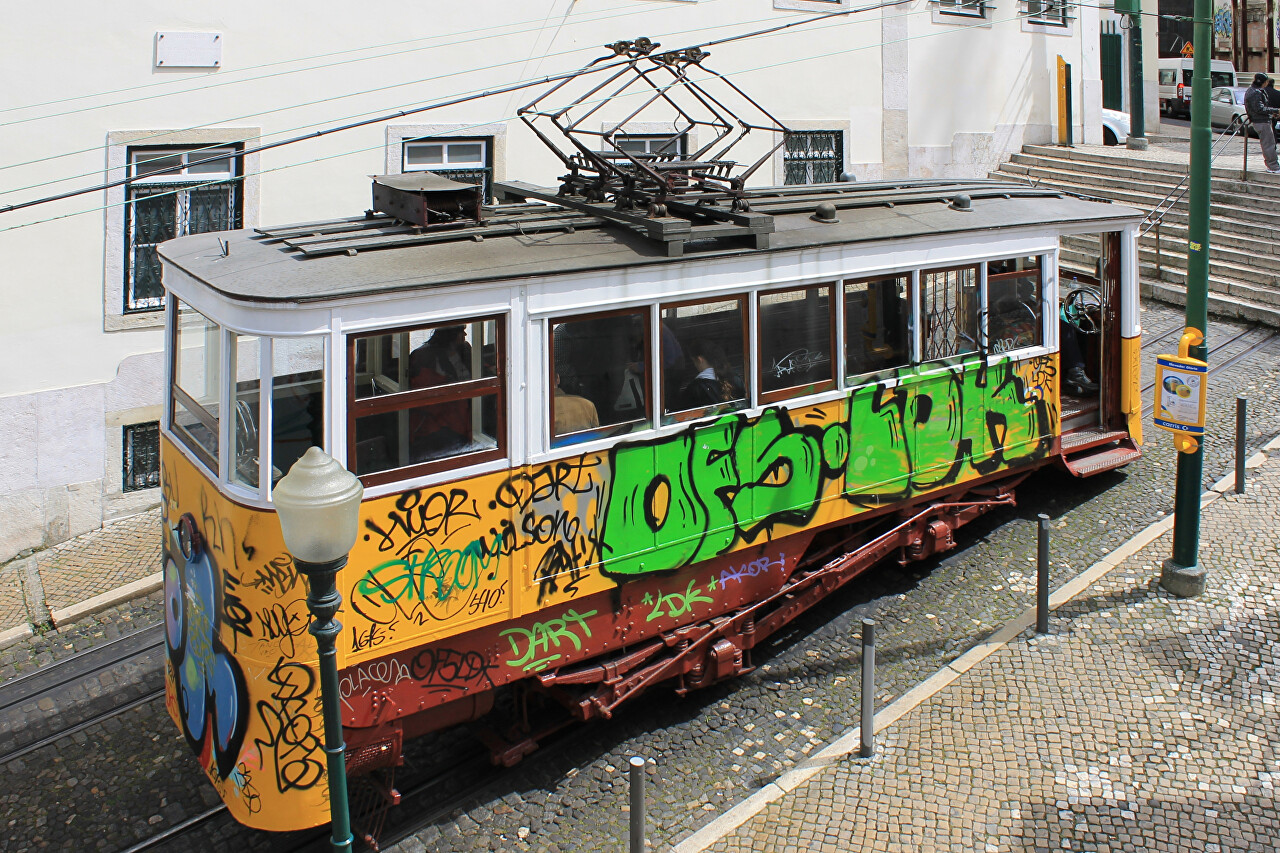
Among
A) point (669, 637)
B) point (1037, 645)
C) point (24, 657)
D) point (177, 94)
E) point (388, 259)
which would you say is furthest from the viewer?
point (177, 94)

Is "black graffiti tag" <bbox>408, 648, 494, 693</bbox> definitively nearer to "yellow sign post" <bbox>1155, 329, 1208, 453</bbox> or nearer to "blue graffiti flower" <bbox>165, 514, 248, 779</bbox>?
"blue graffiti flower" <bbox>165, 514, 248, 779</bbox>

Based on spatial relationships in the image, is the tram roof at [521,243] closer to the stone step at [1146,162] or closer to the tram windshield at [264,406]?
the tram windshield at [264,406]

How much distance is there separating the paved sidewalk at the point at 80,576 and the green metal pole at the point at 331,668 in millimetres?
5638

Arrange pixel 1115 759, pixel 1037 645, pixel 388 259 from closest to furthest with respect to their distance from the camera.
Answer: pixel 388 259 < pixel 1115 759 < pixel 1037 645

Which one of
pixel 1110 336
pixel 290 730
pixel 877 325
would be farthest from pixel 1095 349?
pixel 290 730

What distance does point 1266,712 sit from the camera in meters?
6.89

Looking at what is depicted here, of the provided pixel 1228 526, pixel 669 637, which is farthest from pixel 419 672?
pixel 1228 526

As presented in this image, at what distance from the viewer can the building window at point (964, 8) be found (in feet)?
55.8

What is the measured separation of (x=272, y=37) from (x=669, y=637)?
7.55 meters

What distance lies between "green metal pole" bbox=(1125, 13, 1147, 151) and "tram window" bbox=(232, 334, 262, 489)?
18.2m

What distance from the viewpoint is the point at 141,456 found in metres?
11.2

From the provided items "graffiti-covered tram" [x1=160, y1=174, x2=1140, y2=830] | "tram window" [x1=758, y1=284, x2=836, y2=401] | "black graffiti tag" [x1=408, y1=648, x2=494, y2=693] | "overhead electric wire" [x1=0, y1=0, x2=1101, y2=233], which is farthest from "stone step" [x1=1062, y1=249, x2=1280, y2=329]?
"black graffiti tag" [x1=408, y1=648, x2=494, y2=693]

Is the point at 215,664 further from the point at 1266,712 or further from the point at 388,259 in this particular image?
the point at 1266,712

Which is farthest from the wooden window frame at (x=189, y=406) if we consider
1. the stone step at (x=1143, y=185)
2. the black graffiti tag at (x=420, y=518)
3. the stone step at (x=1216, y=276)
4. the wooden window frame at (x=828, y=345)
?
the stone step at (x=1143, y=185)
